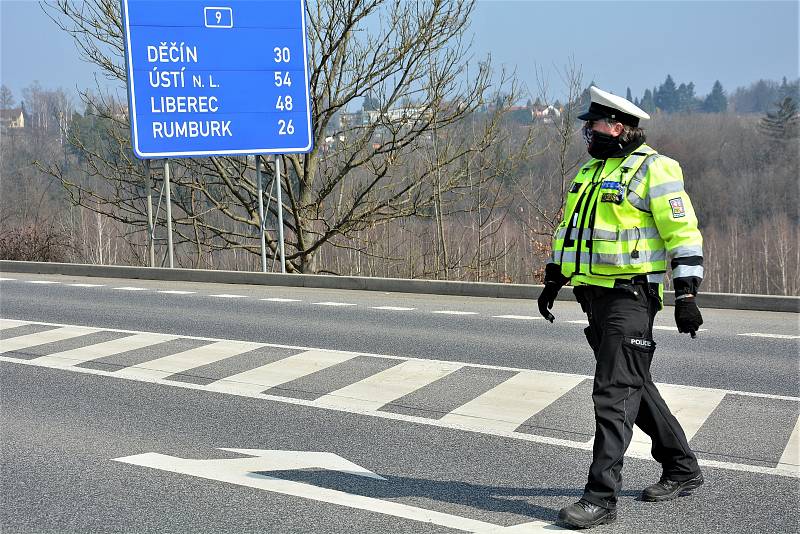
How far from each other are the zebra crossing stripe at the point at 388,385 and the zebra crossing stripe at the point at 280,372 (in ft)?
2.03

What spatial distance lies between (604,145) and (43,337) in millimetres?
8024

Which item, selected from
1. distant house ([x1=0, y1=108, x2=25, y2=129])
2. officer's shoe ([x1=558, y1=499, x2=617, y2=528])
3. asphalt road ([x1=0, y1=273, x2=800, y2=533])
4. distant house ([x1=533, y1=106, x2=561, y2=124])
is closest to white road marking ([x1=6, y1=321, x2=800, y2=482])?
asphalt road ([x1=0, y1=273, x2=800, y2=533])

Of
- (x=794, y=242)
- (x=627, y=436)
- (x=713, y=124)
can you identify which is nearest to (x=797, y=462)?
(x=627, y=436)

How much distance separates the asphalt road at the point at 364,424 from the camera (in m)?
4.97

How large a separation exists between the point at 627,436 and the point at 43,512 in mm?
2861

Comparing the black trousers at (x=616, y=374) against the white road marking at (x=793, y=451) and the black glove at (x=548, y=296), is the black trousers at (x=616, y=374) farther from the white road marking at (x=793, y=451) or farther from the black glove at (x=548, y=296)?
the white road marking at (x=793, y=451)

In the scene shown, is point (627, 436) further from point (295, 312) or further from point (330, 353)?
point (295, 312)

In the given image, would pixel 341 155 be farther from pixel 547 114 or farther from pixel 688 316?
pixel 688 316

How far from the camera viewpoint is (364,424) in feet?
22.4

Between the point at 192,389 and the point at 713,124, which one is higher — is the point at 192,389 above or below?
below

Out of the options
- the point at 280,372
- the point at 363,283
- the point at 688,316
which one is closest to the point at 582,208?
the point at 688,316

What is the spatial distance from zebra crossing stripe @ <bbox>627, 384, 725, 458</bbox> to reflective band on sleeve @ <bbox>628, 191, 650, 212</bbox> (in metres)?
1.85

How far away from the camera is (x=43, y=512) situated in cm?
509

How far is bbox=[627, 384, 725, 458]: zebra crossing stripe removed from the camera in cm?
610
